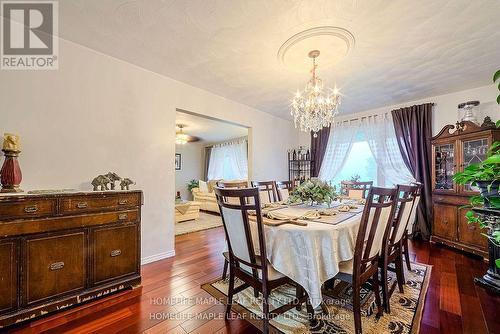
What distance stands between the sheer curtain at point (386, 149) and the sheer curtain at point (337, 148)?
1.06 ft

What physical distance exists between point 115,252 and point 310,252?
1.83m

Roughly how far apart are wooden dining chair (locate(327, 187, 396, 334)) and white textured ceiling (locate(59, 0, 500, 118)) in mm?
1499

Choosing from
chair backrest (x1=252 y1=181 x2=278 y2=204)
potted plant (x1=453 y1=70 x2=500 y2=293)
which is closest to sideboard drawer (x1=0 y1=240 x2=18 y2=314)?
chair backrest (x1=252 y1=181 x2=278 y2=204)

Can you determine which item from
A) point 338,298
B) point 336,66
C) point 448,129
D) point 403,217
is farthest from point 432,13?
point 338,298

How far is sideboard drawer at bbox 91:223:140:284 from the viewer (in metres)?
1.91

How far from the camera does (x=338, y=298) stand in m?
1.87

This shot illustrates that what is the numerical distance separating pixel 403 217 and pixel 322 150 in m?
3.14

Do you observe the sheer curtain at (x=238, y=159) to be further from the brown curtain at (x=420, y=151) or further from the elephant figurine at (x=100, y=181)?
the elephant figurine at (x=100, y=181)

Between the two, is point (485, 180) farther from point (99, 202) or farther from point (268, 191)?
point (99, 202)

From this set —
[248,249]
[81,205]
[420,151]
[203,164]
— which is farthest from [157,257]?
[203,164]

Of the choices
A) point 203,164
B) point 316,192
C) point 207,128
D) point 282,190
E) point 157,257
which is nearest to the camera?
point 316,192

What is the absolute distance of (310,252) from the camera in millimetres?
1380

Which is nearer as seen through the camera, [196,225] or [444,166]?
[444,166]

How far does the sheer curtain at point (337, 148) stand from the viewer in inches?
182
